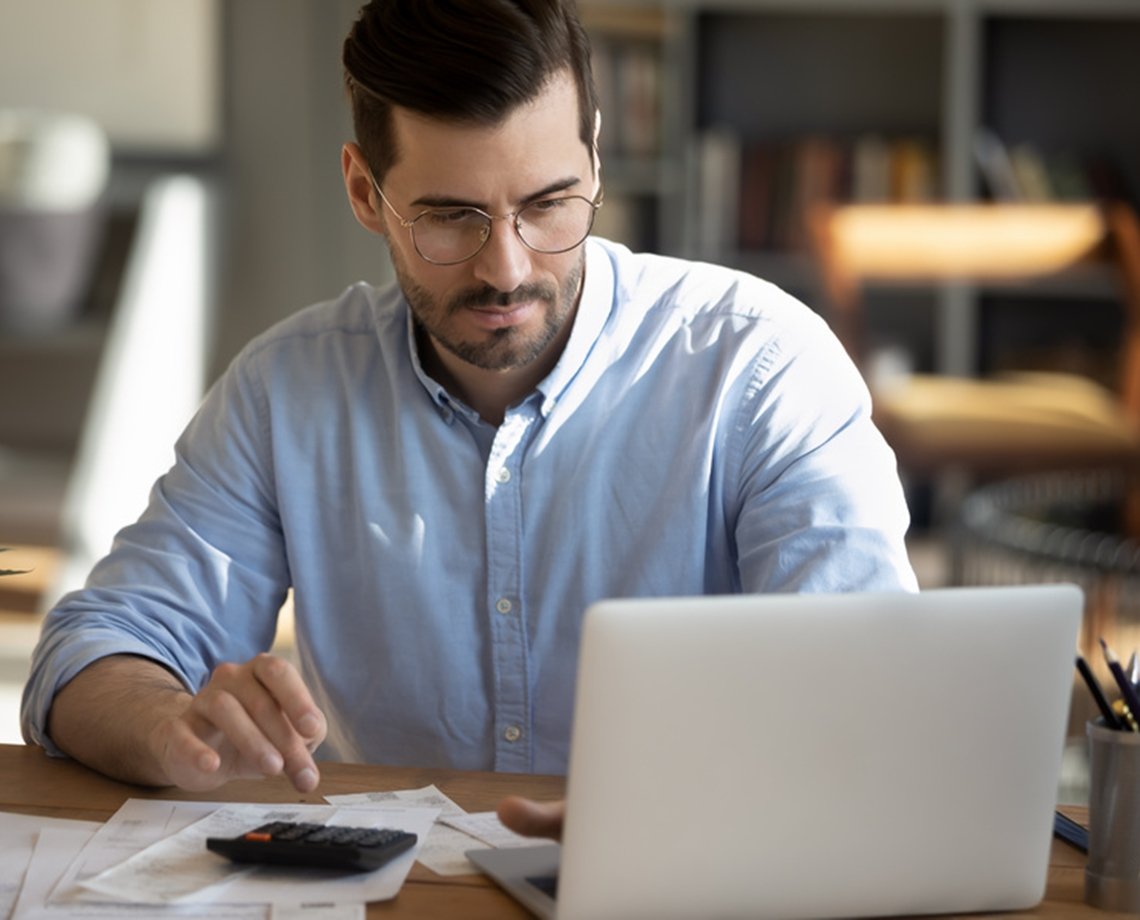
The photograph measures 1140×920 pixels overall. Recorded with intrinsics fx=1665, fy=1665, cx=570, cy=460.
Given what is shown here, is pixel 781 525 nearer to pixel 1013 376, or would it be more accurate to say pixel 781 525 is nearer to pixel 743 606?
pixel 743 606

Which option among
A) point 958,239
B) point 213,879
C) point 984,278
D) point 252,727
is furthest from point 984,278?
point 213,879

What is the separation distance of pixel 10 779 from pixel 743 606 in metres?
0.69

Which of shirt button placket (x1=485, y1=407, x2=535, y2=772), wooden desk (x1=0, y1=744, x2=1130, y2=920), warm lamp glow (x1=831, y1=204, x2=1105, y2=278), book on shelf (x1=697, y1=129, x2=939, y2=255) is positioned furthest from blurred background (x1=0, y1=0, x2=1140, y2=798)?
wooden desk (x1=0, y1=744, x2=1130, y2=920)

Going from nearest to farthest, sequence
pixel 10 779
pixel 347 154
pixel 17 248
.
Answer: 1. pixel 10 779
2. pixel 347 154
3. pixel 17 248

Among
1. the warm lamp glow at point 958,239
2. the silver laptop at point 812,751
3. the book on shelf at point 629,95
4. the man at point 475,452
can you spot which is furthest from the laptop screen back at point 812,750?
the book on shelf at point 629,95

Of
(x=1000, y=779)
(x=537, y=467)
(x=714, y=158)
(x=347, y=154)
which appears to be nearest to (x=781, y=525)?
(x=537, y=467)

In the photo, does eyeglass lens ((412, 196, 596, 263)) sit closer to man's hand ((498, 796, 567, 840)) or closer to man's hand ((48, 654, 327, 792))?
man's hand ((48, 654, 327, 792))

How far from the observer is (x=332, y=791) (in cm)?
128

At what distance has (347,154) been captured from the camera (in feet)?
5.49

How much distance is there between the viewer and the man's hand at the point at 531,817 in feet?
3.46

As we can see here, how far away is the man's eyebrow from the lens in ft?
4.86

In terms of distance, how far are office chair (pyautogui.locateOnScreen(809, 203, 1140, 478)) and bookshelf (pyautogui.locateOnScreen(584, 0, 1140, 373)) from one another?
105 cm

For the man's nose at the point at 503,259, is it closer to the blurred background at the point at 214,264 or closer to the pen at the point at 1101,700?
the pen at the point at 1101,700

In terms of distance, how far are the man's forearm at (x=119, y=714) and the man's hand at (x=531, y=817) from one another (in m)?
0.33
